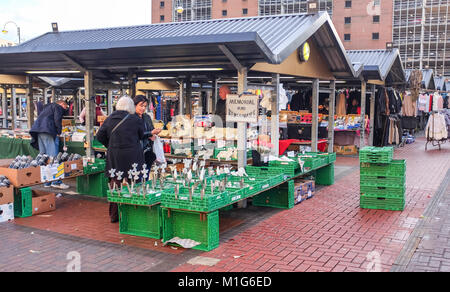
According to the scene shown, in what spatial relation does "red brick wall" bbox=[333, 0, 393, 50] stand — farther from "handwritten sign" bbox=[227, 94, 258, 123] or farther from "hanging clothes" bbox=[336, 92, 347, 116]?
"handwritten sign" bbox=[227, 94, 258, 123]

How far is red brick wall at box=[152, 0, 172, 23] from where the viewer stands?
245 ft

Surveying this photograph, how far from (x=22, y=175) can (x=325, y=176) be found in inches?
257

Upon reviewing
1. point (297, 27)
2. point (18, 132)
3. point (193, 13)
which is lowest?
point (18, 132)

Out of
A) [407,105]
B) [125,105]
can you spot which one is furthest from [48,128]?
[407,105]

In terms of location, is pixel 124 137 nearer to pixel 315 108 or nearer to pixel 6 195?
pixel 6 195

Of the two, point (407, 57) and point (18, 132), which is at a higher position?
point (407, 57)

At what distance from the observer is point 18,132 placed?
12.6m

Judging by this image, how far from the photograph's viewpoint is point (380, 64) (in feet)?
53.9

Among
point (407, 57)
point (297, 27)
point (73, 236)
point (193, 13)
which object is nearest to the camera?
point (73, 236)

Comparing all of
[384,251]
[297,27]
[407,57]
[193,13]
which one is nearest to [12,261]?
[384,251]

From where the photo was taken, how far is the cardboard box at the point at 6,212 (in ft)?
24.0

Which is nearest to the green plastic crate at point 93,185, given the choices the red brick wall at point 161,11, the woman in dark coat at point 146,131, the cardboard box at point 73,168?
the cardboard box at point 73,168
